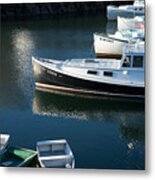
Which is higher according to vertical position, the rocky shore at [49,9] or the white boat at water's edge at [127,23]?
the rocky shore at [49,9]

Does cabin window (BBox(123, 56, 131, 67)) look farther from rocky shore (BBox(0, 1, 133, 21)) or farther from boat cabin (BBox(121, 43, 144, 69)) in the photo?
rocky shore (BBox(0, 1, 133, 21))

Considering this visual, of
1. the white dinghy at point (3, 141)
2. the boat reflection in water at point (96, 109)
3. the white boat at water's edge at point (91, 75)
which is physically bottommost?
the white dinghy at point (3, 141)

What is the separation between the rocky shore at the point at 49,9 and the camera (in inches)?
130

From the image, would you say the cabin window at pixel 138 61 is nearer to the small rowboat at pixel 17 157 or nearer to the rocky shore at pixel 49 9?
the rocky shore at pixel 49 9

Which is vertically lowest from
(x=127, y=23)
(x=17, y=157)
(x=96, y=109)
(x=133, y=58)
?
(x=17, y=157)

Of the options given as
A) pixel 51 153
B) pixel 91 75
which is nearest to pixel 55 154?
pixel 51 153

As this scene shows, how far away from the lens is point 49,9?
339cm

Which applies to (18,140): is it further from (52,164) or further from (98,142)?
(98,142)

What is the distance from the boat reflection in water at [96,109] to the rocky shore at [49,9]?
0.49m

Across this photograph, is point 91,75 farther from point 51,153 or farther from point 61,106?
point 51,153

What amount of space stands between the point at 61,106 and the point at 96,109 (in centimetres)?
22

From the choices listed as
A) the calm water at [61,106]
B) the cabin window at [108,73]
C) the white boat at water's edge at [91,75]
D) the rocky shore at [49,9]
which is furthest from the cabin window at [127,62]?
the rocky shore at [49,9]

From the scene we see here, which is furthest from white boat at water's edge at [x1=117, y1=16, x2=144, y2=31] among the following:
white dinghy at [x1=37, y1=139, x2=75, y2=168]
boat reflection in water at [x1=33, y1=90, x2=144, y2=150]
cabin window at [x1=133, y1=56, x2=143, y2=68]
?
white dinghy at [x1=37, y1=139, x2=75, y2=168]

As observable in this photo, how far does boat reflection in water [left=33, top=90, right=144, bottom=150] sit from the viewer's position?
3285mm
